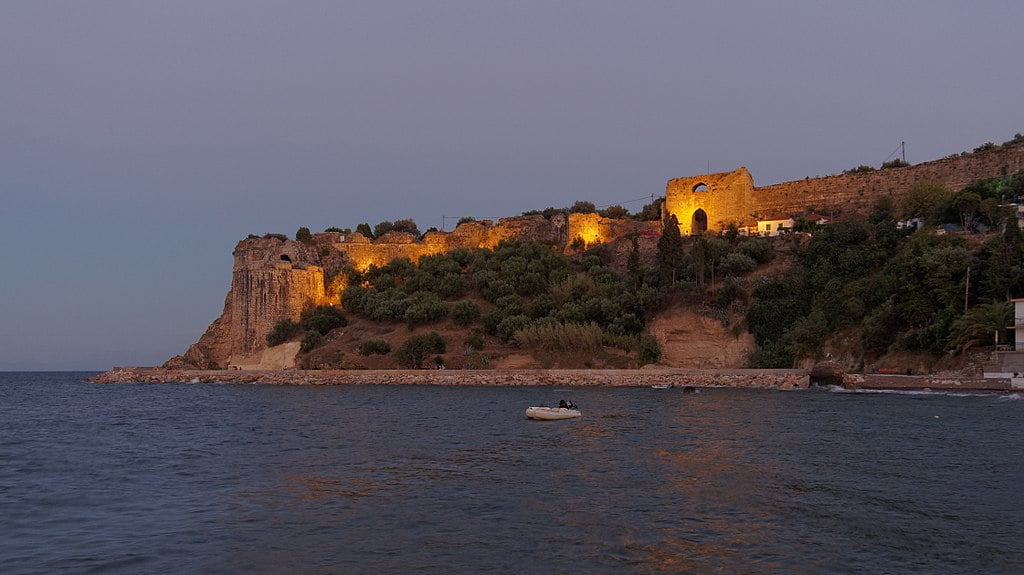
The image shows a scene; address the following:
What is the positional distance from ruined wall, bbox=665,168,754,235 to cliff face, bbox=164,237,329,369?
2545cm

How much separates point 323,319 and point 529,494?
4178 centimetres

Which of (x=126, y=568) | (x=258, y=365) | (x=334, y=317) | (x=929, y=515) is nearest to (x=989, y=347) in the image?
(x=929, y=515)

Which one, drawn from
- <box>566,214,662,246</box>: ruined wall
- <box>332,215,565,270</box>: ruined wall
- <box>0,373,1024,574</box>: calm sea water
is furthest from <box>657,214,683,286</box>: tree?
<box>0,373,1024,574</box>: calm sea water

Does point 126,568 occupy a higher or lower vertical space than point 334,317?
lower

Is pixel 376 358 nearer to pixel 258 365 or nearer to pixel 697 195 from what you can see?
pixel 258 365

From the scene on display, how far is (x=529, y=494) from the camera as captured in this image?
12461 mm

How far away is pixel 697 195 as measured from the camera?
55250mm

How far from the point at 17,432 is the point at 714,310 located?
32.1m

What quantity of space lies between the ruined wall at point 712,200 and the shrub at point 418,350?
64.2ft

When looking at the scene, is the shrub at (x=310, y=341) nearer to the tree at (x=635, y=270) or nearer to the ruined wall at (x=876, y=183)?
the tree at (x=635, y=270)

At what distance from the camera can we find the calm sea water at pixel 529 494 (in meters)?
9.03

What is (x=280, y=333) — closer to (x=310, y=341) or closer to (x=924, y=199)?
(x=310, y=341)

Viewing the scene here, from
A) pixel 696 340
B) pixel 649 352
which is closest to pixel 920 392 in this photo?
pixel 696 340

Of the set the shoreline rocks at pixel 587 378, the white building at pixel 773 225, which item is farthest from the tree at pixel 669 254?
the white building at pixel 773 225
